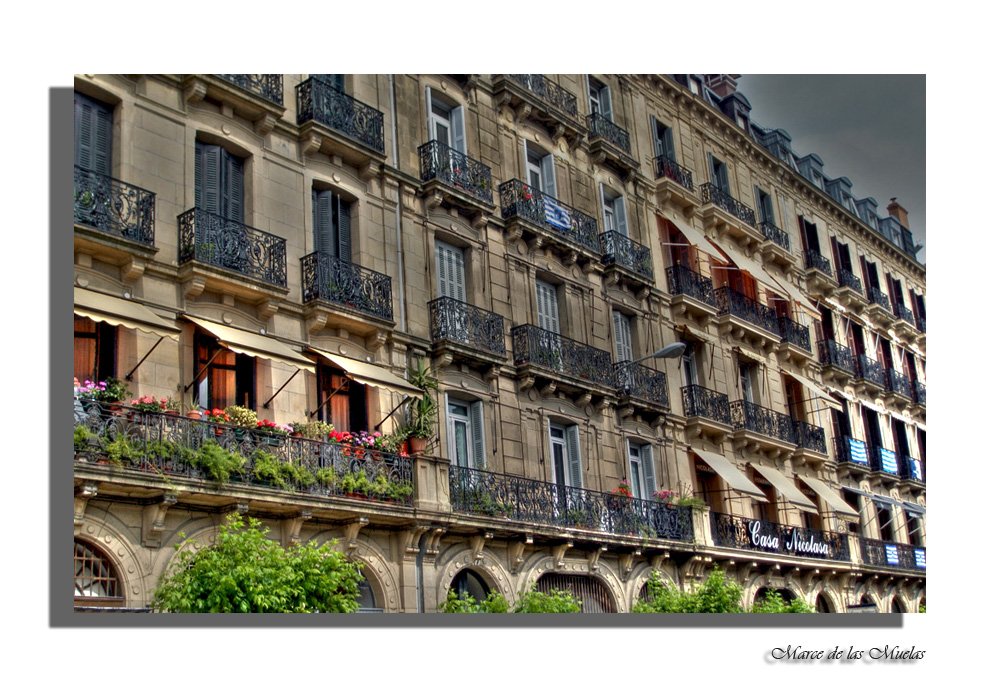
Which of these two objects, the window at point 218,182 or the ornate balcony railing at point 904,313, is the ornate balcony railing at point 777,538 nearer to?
the ornate balcony railing at point 904,313

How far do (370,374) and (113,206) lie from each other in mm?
4555

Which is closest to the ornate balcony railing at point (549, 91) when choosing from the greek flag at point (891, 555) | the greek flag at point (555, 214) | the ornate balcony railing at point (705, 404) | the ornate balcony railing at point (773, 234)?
the greek flag at point (555, 214)

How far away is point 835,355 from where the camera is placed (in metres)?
30.9

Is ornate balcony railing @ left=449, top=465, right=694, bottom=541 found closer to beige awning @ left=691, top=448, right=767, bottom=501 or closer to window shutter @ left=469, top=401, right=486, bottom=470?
window shutter @ left=469, top=401, right=486, bottom=470

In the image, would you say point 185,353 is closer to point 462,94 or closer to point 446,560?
point 446,560

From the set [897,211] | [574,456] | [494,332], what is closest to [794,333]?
[897,211]

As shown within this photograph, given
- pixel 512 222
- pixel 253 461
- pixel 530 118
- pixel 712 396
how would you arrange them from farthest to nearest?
Result: 1. pixel 712 396
2. pixel 530 118
3. pixel 512 222
4. pixel 253 461

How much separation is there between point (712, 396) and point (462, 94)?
8.97 m

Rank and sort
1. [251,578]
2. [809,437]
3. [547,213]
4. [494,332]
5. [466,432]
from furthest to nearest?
[809,437]
[547,213]
[494,332]
[466,432]
[251,578]

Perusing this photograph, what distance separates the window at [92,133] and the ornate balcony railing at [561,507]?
23.1 ft

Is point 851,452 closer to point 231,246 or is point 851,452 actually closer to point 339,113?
point 339,113

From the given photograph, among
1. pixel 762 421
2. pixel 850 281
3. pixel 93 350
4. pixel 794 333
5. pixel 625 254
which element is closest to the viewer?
pixel 93 350

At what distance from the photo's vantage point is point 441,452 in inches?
722
